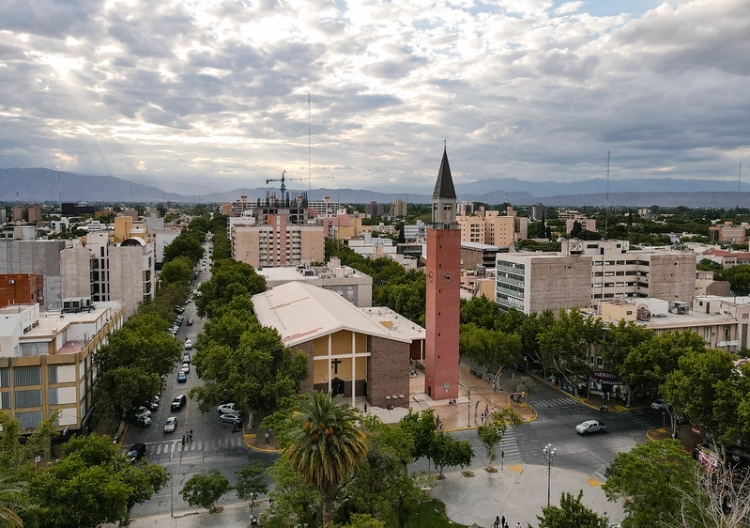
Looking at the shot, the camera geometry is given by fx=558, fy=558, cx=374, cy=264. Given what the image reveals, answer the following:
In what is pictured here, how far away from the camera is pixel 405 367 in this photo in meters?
51.7

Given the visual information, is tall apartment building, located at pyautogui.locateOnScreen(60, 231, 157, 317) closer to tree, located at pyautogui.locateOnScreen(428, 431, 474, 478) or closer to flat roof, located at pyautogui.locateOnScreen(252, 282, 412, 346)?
flat roof, located at pyautogui.locateOnScreen(252, 282, 412, 346)

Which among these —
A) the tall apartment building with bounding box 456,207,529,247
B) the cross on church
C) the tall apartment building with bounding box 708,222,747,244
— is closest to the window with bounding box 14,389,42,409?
the cross on church

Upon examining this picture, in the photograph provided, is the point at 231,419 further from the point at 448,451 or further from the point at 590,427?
the point at 590,427

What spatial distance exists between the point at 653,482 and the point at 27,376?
4034cm

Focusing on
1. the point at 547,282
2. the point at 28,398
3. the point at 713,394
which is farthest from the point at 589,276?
the point at 28,398

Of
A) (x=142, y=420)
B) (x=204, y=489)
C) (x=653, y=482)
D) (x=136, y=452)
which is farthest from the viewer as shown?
(x=142, y=420)

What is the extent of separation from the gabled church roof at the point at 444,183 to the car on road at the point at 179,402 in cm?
3044

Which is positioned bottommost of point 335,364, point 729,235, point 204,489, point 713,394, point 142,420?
point 142,420

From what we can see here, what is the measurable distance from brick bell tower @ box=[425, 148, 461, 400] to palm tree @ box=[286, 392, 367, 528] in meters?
28.8

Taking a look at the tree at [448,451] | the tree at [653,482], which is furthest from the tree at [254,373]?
the tree at [653,482]

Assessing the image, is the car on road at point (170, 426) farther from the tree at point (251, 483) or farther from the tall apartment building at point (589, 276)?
the tall apartment building at point (589, 276)

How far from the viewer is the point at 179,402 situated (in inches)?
2020

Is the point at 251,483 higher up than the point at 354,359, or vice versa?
the point at 354,359

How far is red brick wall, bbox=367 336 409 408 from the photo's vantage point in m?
51.1
